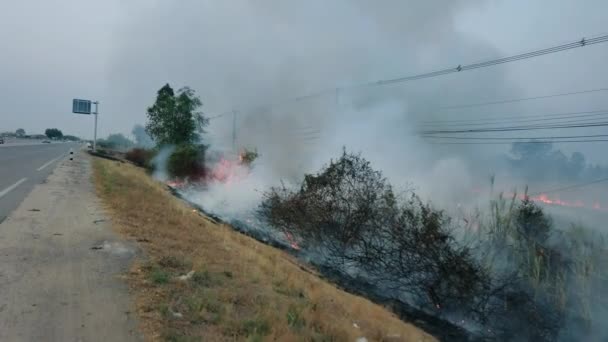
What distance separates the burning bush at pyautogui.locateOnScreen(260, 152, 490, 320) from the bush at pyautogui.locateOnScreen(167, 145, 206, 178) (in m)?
13.7

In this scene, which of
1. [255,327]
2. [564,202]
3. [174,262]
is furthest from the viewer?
[564,202]

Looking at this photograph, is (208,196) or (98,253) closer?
(98,253)

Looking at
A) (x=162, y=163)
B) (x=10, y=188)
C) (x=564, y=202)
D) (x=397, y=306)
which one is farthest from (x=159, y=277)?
(x=564, y=202)

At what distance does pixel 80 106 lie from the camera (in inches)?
1845

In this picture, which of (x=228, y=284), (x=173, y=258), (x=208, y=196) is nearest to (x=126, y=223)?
(x=173, y=258)

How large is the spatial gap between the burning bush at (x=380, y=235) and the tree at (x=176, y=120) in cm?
2148

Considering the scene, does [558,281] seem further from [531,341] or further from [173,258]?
[173,258]

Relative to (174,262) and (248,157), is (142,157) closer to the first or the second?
(248,157)

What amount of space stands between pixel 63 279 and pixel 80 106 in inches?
1927

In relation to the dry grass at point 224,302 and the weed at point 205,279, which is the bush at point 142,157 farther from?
the weed at point 205,279

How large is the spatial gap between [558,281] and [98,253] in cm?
983

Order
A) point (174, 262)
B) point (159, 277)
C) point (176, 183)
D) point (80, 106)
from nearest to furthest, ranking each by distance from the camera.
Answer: point (159, 277)
point (174, 262)
point (176, 183)
point (80, 106)

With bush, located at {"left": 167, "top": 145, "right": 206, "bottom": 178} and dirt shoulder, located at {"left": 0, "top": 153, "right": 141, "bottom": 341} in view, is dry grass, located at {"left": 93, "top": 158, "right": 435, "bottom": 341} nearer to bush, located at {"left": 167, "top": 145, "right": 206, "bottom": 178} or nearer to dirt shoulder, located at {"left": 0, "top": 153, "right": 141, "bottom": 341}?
dirt shoulder, located at {"left": 0, "top": 153, "right": 141, "bottom": 341}

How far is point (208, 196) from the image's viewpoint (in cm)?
2233
